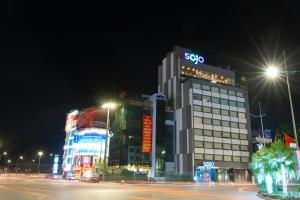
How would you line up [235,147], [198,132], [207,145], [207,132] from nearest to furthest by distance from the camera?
[207,145]
[198,132]
[207,132]
[235,147]

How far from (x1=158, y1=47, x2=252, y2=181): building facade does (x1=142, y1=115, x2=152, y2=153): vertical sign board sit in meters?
9.62

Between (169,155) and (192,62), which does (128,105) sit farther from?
(192,62)

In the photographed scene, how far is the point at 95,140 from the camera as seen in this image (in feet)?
376

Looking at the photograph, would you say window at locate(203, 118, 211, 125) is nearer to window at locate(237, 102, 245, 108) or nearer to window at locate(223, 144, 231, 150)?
window at locate(223, 144, 231, 150)

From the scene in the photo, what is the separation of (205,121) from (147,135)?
788 inches

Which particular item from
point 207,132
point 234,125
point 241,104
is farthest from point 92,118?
point 241,104

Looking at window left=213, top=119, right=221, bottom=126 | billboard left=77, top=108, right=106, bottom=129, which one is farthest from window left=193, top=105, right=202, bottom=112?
billboard left=77, top=108, right=106, bottom=129

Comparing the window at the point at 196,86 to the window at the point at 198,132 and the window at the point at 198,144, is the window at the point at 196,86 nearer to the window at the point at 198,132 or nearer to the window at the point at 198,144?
the window at the point at 198,132

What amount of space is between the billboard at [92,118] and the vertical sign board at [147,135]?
21.8 meters

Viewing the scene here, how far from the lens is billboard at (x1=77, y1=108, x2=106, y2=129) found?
388 feet

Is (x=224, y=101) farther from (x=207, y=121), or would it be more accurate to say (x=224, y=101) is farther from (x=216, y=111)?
(x=207, y=121)

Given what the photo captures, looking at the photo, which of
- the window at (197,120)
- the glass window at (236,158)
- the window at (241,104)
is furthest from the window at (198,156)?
the window at (241,104)

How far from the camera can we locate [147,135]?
103438 millimetres

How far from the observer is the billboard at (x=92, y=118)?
388ft
